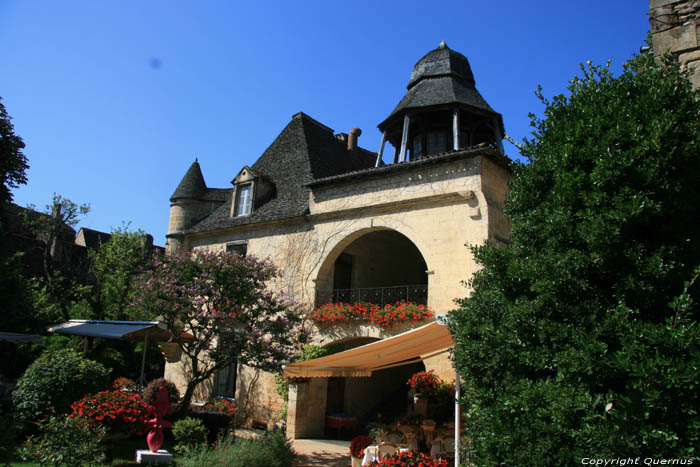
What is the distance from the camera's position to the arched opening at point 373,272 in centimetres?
1405

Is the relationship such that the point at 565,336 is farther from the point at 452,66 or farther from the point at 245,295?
the point at 452,66

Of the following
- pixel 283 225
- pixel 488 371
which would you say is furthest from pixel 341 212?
pixel 488 371

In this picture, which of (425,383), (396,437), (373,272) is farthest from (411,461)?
(373,272)

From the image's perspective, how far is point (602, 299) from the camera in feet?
12.5

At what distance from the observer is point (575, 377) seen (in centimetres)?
354

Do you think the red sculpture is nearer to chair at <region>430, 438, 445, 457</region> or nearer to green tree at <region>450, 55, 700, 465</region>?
chair at <region>430, 438, 445, 457</region>

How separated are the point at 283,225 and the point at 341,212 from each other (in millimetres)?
2355

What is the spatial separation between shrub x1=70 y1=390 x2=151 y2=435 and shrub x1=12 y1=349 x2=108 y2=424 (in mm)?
1048

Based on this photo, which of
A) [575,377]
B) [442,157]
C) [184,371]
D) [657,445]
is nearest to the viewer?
[657,445]

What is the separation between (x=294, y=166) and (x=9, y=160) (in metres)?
9.10

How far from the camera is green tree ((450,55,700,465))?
3295 mm

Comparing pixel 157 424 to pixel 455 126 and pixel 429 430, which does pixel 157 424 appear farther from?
pixel 455 126

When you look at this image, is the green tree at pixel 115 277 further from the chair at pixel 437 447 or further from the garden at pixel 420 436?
the chair at pixel 437 447

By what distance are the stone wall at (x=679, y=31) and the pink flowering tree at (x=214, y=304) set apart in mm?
8495
